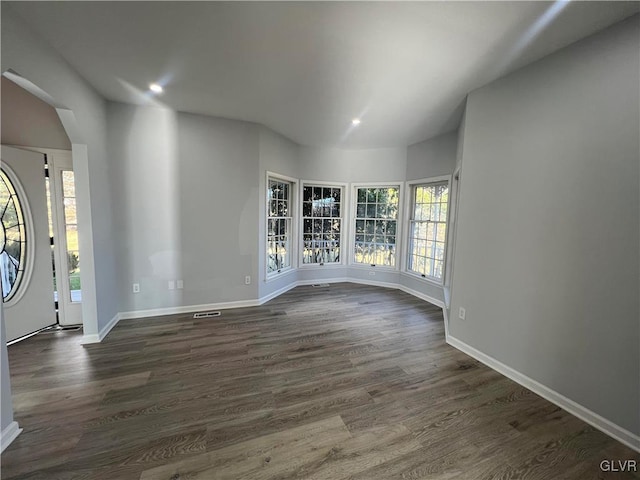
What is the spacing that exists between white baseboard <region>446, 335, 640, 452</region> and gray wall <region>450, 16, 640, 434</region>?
0.04 meters

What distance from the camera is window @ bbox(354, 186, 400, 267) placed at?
5.11 metres

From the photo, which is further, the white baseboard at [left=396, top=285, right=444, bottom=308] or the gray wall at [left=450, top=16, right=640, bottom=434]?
the white baseboard at [left=396, top=285, right=444, bottom=308]

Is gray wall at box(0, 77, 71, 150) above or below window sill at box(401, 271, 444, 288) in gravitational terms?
above

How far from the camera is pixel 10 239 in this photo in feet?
8.82

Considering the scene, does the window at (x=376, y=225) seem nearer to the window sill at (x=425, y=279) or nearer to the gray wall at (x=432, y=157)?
the window sill at (x=425, y=279)

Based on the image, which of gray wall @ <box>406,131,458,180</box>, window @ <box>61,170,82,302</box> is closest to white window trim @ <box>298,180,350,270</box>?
gray wall @ <box>406,131,458,180</box>

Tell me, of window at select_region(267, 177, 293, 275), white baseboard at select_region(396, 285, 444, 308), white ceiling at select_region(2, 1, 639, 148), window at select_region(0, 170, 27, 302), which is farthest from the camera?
window at select_region(267, 177, 293, 275)

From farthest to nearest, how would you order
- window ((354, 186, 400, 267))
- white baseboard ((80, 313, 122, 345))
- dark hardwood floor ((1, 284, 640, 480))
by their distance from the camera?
window ((354, 186, 400, 267)) < white baseboard ((80, 313, 122, 345)) < dark hardwood floor ((1, 284, 640, 480))

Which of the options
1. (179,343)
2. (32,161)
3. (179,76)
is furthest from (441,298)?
(32,161)

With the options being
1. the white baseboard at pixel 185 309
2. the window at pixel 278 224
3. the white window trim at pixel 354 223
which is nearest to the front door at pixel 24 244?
the white baseboard at pixel 185 309

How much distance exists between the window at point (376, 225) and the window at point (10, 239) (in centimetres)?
482

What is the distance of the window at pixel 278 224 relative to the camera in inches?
170

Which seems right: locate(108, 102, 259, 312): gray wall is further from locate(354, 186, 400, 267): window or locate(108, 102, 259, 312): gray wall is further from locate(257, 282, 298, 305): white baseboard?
locate(354, 186, 400, 267): window

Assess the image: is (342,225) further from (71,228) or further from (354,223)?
(71,228)
